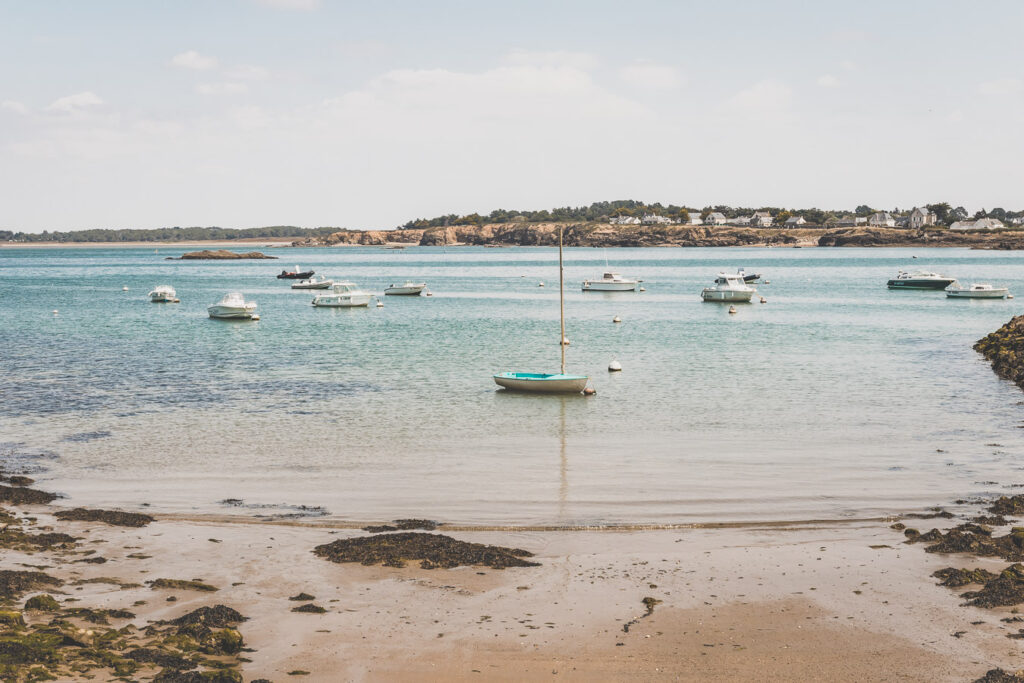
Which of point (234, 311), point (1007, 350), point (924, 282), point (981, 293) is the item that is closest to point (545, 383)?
point (1007, 350)

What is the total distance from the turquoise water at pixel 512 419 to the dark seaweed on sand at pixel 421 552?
6.93ft

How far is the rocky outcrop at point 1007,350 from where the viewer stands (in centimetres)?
3747

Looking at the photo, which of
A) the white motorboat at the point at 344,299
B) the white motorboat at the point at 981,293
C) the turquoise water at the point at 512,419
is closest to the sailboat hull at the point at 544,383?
the turquoise water at the point at 512,419

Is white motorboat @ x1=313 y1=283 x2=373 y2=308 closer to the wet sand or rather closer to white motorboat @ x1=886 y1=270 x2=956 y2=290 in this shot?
white motorboat @ x1=886 y1=270 x2=956 y2=290

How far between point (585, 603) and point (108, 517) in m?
10.3

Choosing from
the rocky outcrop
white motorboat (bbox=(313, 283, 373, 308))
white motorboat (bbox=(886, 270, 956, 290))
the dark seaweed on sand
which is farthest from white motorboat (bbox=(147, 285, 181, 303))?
the dark seaweed on sand

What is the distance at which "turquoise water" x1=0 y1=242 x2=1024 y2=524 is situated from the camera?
2069 centimetres

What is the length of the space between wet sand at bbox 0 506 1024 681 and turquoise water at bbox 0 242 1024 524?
6.76 ft

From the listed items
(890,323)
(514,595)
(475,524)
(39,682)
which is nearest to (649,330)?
(890,323)

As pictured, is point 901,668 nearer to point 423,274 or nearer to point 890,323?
point 890,323

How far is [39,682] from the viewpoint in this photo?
10.6 m

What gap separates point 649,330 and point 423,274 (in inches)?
3882

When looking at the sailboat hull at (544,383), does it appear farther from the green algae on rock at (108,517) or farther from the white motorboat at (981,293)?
the white motorboat at (981,293)

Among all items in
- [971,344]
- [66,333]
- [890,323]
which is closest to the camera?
[971,344]
